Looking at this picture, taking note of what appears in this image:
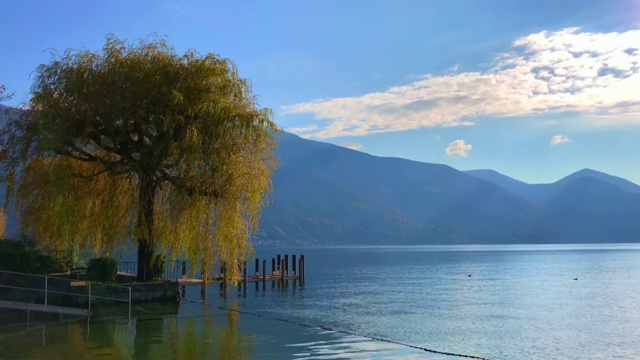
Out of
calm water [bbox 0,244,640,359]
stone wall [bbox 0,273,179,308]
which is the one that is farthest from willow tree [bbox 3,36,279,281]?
calm water [bbox 0,244,640,359]

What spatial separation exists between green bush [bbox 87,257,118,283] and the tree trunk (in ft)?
4.54

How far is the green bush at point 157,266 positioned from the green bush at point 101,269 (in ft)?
6.45

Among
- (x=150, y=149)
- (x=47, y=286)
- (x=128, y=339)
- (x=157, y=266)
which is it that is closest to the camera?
(x=128, y=339)

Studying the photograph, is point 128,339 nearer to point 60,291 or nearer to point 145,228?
point 60,291

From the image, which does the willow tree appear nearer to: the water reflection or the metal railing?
the metal railing

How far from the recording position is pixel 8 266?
1036 inches

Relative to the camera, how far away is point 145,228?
2731 centimetres

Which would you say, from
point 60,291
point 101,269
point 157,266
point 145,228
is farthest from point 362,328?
point 60,291

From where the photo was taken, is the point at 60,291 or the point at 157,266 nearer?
the point at 60,291

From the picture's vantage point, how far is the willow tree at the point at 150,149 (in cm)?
2598

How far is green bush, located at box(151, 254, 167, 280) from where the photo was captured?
1145 inches

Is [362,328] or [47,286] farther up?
[47,286]

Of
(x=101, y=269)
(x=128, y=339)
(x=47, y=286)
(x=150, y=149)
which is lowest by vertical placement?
(x=128, y=339)

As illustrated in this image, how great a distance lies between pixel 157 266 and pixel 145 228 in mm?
2963
